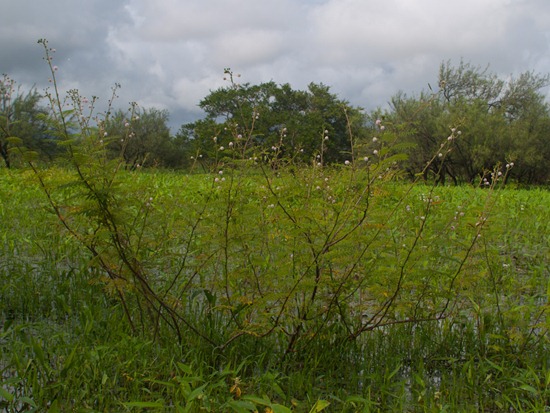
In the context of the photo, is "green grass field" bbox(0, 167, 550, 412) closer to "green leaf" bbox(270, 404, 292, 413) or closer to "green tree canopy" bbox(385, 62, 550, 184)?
"green leaf" bbox(270, 404, 292, 413)

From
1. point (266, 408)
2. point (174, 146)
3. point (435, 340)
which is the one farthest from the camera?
point (174, 146)

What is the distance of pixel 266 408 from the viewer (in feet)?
8.07

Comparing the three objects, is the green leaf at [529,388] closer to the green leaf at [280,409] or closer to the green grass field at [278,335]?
the green grass field at [278,335]

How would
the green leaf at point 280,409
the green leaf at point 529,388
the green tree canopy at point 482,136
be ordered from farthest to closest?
the green tree canopy at point 482,136
the green leaf at point 529,388
the green leaf at point 280,409

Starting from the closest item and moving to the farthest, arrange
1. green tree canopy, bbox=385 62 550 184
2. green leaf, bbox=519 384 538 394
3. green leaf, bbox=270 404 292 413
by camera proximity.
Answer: green leaf, bbox=270 404 292 413, green leaf, bbox=519 384 538 394, green tree canopy, bbox=385 62 550 184

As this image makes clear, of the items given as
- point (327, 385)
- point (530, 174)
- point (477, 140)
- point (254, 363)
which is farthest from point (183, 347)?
point (530, 174)

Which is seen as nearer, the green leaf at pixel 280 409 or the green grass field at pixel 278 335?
the green leaf at pixel 280 409

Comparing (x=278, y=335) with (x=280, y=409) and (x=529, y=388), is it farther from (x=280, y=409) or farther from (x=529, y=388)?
(x=529, y=388)

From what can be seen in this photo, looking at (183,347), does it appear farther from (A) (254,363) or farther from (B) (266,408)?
(B) (266,408)

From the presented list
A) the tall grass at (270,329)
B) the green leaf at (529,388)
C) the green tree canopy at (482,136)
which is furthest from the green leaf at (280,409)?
the green tree canopy at (482,136)

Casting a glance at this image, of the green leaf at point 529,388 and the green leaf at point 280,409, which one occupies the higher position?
the green leaf at point 280,409

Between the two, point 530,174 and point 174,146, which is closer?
point 530,174

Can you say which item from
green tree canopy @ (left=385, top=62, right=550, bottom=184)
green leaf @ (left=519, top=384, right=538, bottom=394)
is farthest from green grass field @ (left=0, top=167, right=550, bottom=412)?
green tree canopy @ (left=385, top=62, right=550, bottom=184)

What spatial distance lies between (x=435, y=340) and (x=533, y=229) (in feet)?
15.8
